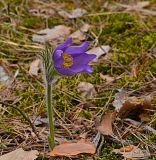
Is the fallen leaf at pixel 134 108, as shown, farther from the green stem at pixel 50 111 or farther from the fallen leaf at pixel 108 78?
the green stem at pixel 50 111

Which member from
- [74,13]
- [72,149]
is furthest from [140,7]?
[72,149]

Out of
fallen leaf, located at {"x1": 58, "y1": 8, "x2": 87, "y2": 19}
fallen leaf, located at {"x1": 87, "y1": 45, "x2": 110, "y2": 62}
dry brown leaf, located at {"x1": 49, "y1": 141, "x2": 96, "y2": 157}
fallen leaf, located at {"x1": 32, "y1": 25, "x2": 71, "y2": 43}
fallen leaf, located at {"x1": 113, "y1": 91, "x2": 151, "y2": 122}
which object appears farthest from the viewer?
fallen leaf, located at {"x1": 58, "y1": 8, "x2": 87, "y2": 19}

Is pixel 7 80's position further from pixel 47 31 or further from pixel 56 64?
pixel 56 64

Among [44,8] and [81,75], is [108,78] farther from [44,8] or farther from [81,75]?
[44,8]

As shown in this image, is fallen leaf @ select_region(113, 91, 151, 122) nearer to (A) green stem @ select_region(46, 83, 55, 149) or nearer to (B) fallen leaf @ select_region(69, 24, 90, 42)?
(A) green stem @ select_region(46, 83, 55, 149)

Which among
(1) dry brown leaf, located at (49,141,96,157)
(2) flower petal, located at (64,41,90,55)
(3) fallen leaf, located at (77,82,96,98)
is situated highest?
(2) flower petal, located at (64,41,90,55)

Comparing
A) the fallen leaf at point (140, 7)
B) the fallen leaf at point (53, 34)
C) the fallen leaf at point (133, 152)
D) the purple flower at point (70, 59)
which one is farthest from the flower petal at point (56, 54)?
the fallen leaf at point (140, 7)

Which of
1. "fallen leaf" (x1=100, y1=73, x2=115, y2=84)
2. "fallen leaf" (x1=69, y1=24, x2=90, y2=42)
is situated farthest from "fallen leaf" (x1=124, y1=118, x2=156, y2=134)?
"fallen leaf" (x1=69, y1=24, x2=90, y2=42)
